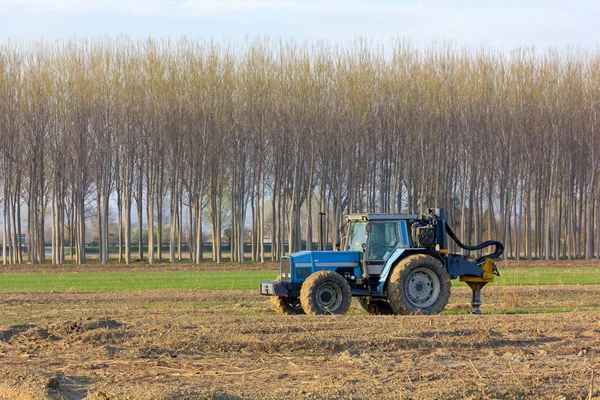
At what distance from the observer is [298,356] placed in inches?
489

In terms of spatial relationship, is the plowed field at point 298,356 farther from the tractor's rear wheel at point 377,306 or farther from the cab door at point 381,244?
the tractor's rear wheel at point 377,306

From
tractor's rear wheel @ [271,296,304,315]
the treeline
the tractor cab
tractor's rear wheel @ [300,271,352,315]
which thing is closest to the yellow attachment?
the tractor cab

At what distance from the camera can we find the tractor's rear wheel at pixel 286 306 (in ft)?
58.1

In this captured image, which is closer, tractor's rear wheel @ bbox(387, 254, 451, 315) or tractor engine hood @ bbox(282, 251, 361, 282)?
tractor's rear wheel @ bbox(387, 254, 451, 315)

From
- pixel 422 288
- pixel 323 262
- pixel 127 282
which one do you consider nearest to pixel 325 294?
pixel 323 262

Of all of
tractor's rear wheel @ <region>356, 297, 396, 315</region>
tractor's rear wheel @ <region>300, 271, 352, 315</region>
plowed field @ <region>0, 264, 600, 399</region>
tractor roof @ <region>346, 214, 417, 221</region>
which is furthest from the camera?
tractor's rear wheel @ <region>356, 297, 396, 315</region>

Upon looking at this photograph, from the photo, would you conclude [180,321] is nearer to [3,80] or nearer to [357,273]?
[357,273]

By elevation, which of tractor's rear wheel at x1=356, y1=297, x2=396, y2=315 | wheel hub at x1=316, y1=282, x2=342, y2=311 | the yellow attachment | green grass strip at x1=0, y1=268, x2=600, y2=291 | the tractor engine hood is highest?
the tractor engine hood

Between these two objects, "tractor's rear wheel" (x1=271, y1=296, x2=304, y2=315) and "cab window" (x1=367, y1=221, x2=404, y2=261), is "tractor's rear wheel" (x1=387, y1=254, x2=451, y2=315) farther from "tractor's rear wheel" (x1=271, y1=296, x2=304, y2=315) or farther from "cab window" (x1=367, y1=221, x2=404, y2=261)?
"tractor's rear wheel" (x1=271, y1=296, x2=304, y2=315)

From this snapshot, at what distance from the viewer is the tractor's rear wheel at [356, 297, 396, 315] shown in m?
18.5

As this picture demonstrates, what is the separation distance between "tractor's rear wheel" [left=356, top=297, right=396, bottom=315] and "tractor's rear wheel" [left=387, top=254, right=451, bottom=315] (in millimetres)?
1386

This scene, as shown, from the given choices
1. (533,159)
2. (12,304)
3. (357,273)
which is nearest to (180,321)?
(357,273)

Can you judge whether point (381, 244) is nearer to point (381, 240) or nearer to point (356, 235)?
point (381, 240)

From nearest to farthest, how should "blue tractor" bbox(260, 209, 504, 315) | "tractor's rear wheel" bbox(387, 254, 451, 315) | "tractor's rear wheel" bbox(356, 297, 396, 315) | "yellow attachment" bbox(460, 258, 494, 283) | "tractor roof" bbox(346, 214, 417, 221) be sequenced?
"tractor's rear wheel" bbox(387, 254, 451, 315)
"blue tractor" bbox(260, 209, 504, 315)
"tractor roof" bbox(346, 214, 417, 221)
"yellow attachment" bbox(460, 258, 494, 283)
"tractor's rear wheel" bbox(356, 297, 396, 315)
